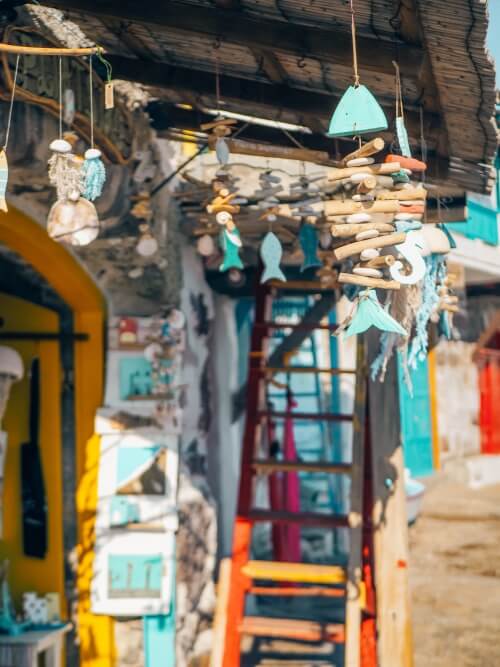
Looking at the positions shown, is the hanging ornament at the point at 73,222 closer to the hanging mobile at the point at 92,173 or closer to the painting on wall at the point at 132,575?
the hanging mobile at the point at 92,173

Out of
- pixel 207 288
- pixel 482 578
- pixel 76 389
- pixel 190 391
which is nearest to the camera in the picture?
pixel 76 389

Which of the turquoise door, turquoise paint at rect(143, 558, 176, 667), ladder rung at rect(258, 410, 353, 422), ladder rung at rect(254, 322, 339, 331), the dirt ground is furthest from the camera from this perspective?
the turquoise door

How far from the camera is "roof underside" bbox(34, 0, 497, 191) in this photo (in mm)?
3537

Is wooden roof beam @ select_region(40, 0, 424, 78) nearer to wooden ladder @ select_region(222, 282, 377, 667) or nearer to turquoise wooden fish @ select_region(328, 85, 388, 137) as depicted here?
turquoise wooden fish @ select_region(328, 85, 388, 137)

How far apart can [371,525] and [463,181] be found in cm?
238

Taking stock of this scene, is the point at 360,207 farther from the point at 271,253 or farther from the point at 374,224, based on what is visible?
the point at 271,253

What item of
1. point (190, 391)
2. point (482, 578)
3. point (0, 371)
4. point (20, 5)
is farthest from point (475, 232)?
point (20, 5)

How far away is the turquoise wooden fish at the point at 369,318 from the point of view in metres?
3.29

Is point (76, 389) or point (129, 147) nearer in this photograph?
point (129, 147)

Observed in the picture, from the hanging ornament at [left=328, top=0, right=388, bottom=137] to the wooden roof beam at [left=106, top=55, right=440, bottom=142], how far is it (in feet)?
3.79

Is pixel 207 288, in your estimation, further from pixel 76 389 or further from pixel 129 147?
pixel 129 147

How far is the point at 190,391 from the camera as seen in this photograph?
282 inches

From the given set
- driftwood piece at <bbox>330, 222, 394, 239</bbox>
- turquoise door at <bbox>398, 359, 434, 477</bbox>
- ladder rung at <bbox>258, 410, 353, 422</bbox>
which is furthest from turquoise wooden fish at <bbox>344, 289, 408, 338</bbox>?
turquoise door at <bbox>398, 359, 434, 477</bbox>

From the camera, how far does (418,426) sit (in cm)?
1375
